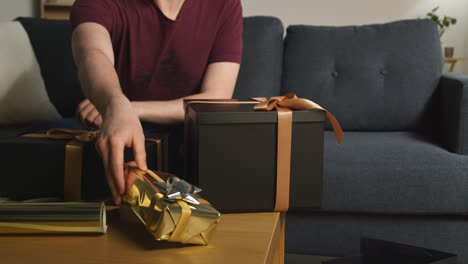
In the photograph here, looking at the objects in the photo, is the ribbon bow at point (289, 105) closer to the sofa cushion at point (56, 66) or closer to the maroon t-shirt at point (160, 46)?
the maroon t-shirt at point (160, 46)

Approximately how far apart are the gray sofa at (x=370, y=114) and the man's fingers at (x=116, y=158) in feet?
2.78

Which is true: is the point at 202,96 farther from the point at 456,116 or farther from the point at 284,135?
the point at 456,116

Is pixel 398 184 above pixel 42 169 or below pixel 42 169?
below

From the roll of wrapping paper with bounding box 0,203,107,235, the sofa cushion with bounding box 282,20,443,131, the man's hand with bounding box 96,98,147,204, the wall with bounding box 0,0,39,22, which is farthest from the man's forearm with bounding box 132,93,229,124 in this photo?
the wall with bounding box 0,0,39,22

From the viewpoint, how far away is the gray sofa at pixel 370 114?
126cm

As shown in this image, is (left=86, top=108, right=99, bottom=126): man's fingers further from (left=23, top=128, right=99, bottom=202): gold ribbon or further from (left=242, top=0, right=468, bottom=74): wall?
(left=242, top=0, right=468, bottom=74): wall

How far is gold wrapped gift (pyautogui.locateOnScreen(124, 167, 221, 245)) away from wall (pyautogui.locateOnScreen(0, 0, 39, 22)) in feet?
12.5

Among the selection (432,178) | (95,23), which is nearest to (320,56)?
(432,178)

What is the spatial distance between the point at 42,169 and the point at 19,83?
1.14 m

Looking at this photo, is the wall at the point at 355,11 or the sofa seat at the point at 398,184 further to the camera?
the wall at the point at 355,11

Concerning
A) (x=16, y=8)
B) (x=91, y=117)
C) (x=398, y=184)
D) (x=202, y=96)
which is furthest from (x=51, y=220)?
(x=16, y=8)

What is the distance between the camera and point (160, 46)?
1.15 meters

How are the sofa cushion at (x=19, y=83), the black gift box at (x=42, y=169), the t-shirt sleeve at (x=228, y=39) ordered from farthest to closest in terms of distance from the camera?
the sofa cushion at (x=19, y=83) → the t-shirt sleeve at (x=228, y=39) → the black gift box at (x=42, y=169)

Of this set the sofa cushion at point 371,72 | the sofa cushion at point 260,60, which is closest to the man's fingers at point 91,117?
the sofa cushion at point 260,60
